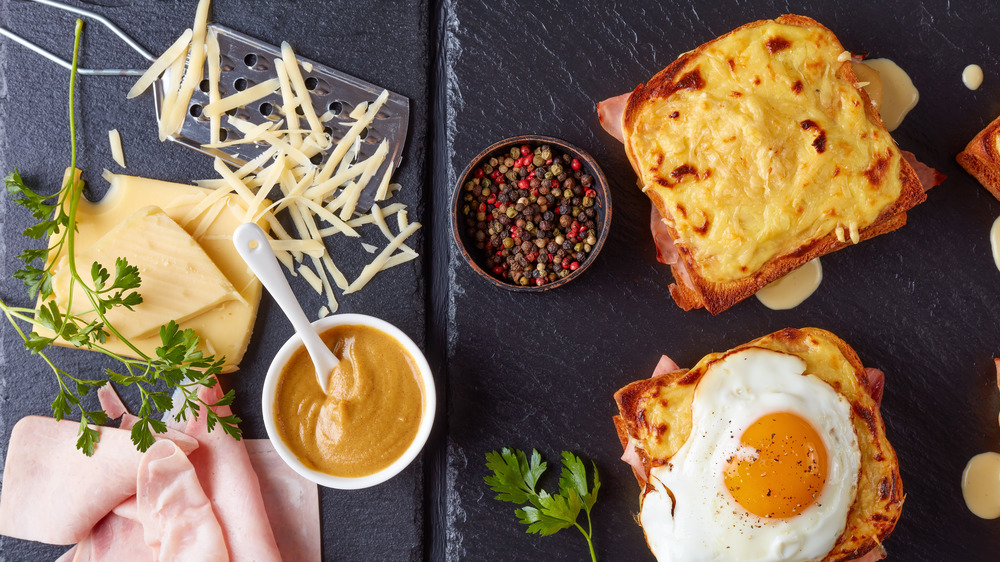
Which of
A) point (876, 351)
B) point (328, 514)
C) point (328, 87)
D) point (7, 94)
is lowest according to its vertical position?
point (328, 514)

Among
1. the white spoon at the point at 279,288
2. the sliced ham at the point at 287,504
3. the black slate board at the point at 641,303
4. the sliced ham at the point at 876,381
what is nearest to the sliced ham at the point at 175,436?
the sliced ham at the point at 287,504

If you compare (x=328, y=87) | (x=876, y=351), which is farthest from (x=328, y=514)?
(x=876, y=351)

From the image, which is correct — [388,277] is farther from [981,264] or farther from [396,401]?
[981,264]

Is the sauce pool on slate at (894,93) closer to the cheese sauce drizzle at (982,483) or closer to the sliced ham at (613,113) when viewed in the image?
the sliced ham at (613,113)

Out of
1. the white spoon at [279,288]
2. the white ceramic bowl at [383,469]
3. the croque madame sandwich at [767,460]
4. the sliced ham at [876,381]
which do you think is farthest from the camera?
the sliced ham at [876,381]

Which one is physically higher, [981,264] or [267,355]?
Result: [981,264]
